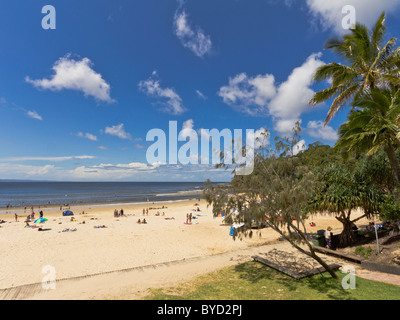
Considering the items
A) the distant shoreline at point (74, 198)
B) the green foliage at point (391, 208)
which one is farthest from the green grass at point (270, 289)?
the distant shoreline at point (74, 198)

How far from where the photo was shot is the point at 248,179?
795cm

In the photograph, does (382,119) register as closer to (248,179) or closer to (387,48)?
(387,48)

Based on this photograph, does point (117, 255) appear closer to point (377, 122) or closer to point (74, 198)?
point (377, 122)

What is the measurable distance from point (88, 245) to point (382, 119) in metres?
20.1

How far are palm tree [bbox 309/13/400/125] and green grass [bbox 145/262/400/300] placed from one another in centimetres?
966

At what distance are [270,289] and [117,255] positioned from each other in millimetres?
10344

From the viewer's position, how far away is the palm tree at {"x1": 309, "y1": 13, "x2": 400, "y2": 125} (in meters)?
11.9

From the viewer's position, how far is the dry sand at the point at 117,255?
9258 millimetres

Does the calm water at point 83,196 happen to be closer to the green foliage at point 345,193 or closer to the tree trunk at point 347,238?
the green foliage at point 345,193

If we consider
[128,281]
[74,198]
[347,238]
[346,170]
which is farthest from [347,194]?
[74,198]

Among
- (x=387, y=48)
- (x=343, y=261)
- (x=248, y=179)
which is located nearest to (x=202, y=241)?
(x=343, y=261)

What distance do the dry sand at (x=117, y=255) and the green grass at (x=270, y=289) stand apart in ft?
3.74

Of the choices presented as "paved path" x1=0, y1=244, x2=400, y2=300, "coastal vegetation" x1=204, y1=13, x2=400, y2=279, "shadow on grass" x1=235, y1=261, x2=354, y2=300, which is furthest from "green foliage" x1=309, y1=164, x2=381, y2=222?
"shadow on grass" x1=235, y1=261, x2=354, y2=300

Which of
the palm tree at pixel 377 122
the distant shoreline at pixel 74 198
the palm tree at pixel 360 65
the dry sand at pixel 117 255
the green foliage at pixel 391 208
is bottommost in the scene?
the distant shoreline at pixel 74 198
